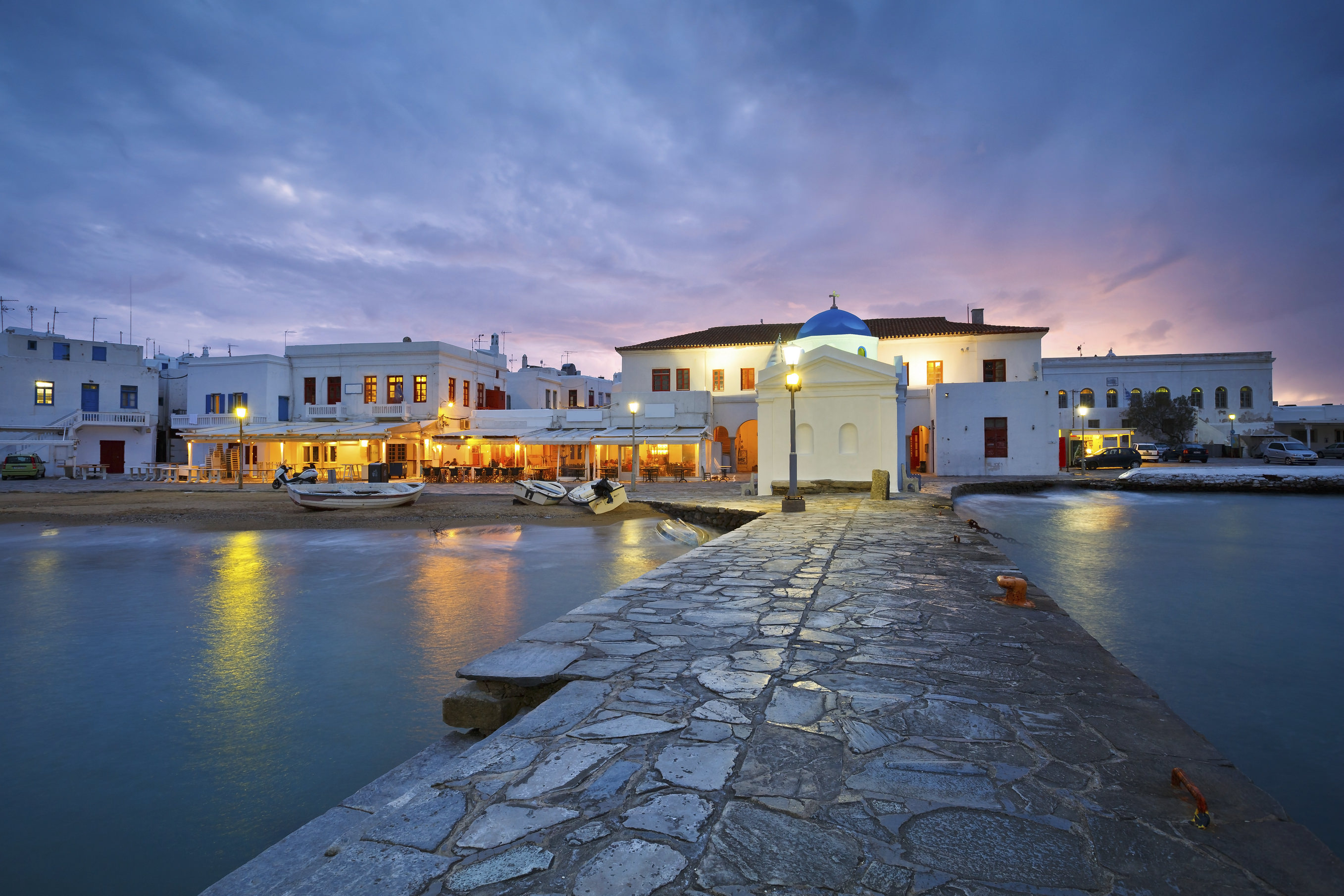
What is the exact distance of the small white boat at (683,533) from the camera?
13930mm

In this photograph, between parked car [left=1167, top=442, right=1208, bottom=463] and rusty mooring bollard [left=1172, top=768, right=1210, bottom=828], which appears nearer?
rusty mooring bollard [left=1172, top=768, right=1210, bottom=828]

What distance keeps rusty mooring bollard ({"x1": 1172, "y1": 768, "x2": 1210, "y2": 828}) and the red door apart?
140 feet

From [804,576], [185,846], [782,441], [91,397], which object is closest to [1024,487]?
[782,441]

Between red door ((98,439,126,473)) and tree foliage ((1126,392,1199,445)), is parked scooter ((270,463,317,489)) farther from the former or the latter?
tree foliage ((1126,392,1199,445))

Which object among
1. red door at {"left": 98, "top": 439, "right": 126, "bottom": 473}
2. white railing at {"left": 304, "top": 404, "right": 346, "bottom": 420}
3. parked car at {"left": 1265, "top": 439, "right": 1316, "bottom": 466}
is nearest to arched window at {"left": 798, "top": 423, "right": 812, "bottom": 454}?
white railing at {"left": 304, "top": 404, "right": 346, "bottom": 420}

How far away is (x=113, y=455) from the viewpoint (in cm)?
3366

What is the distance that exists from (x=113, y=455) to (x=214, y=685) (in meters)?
36.9

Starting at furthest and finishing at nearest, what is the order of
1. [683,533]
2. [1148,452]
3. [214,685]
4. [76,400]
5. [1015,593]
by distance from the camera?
[1148,452] < [76,400] < [683,533] < [214,685] < [1015,593]

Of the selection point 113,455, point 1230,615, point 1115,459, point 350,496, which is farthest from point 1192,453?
point 113,455

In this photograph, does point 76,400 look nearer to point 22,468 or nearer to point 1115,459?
point 22,468

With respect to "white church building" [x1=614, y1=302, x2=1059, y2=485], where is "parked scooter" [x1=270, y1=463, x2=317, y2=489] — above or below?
below

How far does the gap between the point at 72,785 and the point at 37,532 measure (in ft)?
50.9

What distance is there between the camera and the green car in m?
29.1

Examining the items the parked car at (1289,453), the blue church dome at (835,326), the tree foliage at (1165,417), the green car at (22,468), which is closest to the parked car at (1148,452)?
the tree foliage at (1165,417)
